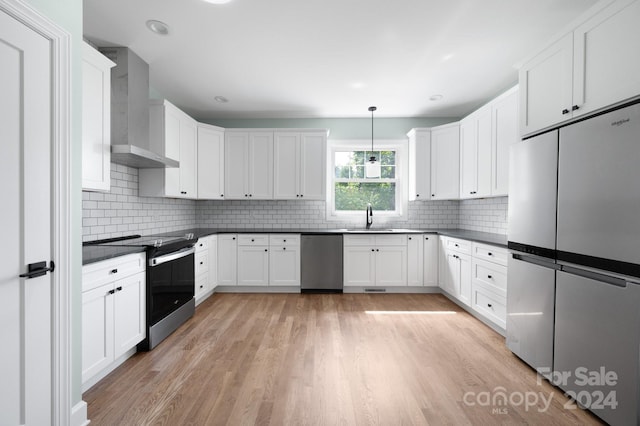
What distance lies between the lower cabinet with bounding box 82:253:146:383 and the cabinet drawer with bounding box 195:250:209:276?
1.05 metres

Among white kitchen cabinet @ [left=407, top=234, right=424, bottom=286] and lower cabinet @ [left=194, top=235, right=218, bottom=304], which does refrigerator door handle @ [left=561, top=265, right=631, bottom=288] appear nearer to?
white kitchen cabinet @ [left=407, top=234, right=424, bottom=286]

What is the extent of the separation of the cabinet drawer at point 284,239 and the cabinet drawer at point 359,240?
696 mm

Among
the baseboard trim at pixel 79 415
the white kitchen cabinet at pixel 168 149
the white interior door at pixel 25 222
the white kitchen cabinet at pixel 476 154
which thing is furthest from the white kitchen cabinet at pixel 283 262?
the white interior door at pixel 25 222

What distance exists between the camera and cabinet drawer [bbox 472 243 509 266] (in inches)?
105

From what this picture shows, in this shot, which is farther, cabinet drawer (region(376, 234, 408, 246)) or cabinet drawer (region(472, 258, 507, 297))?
cabinet drawer (region(376, 234, 408, 246))

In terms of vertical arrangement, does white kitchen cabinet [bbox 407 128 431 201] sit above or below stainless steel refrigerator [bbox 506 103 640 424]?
above

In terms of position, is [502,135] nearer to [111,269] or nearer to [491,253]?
[491,253]

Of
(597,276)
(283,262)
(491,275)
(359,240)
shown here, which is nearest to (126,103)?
(283,262)

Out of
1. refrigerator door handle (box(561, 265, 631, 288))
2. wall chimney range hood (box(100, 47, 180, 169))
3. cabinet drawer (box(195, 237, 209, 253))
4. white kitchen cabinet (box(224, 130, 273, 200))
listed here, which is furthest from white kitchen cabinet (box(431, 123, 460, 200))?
wall chimney range hood (box(100, 47, 180, 169))

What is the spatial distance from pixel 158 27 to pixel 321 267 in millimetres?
3251

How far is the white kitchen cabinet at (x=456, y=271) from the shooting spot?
3.33 m

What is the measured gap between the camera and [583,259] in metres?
1.69

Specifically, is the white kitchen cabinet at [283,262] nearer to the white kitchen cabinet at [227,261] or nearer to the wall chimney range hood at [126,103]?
the white kitchen cabinet at [227,261]

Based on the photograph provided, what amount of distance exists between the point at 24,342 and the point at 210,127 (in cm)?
345
